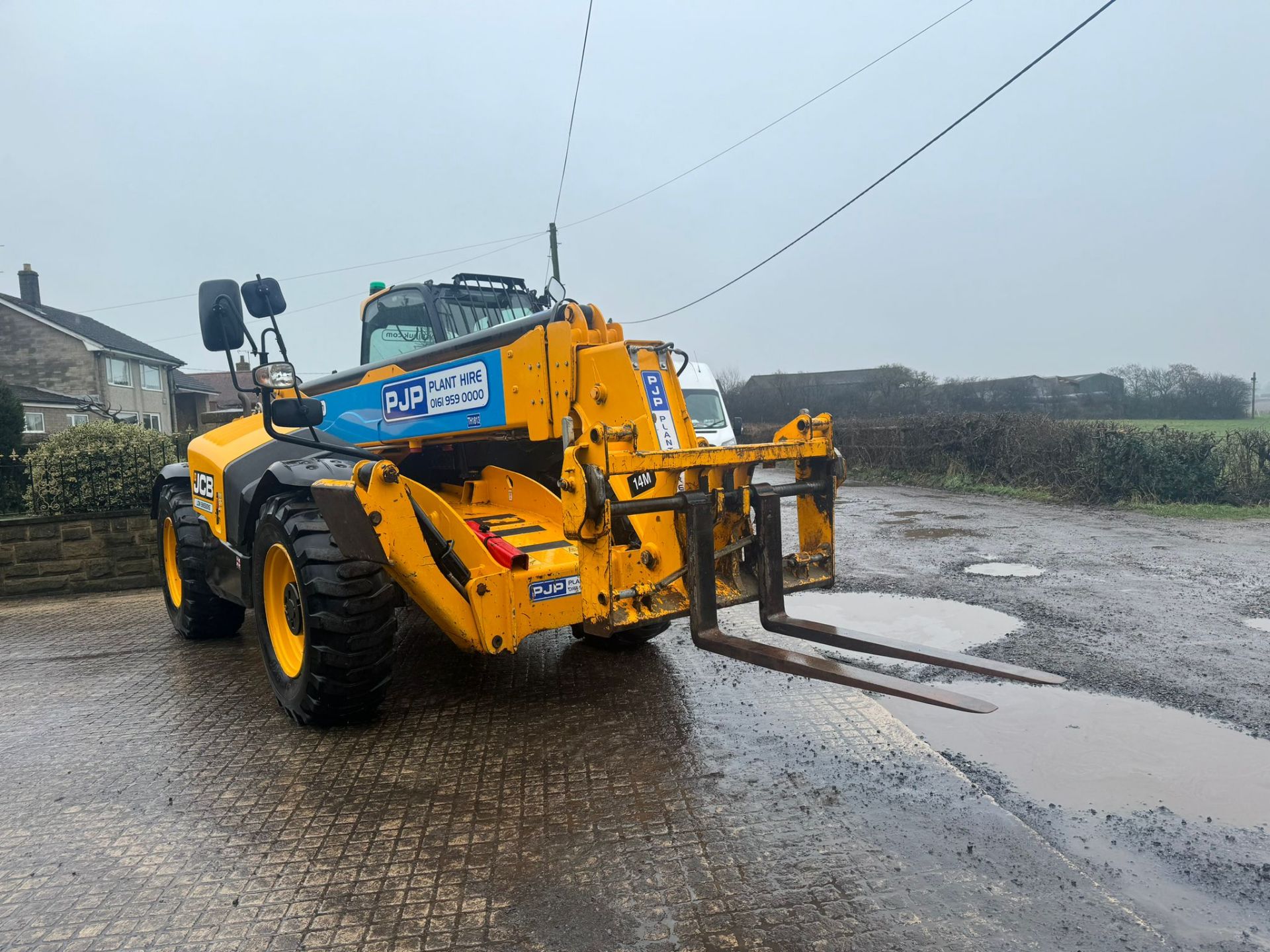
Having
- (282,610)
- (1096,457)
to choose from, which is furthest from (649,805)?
(1096,457)

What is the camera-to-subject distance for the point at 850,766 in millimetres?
3928

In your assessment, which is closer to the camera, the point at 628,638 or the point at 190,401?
the point at 628,638

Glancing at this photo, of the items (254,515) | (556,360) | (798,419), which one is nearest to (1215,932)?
(798,419)

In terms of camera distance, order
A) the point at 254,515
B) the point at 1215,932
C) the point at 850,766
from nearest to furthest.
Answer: the point at 1215,932, the point at 850,766, the point at 254,515

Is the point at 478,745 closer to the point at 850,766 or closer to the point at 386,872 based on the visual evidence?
the point at 386,872

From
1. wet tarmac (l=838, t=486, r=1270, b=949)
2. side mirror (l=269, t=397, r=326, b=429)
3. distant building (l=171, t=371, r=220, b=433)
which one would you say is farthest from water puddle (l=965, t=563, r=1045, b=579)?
distant building (l=171, t=371, r=220, b=433)

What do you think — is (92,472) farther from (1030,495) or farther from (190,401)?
(190,401)

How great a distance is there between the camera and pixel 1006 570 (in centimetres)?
854

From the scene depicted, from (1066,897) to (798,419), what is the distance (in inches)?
97.5

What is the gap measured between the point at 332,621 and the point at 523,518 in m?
1.23

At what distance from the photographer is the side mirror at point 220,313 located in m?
4.31

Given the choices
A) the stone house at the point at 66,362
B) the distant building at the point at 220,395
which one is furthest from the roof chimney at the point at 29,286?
the distant building at the point at 220,395

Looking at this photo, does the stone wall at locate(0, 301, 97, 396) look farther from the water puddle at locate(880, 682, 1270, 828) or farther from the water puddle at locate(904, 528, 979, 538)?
the water puddle at locate(880, 682, 1270, 828)

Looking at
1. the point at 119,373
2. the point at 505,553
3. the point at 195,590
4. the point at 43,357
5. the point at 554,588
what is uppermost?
the point at 43,357
